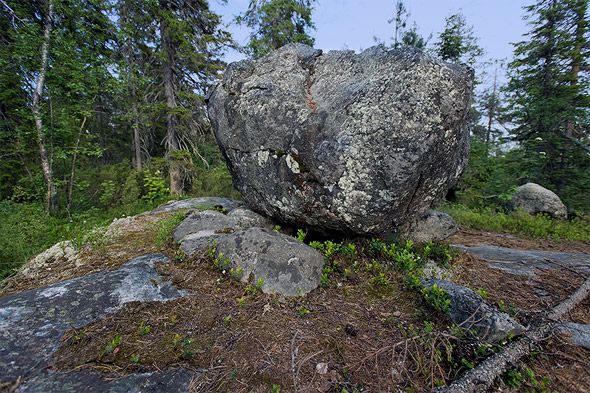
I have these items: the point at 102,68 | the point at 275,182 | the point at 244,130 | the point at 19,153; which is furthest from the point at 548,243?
the point at 19,153

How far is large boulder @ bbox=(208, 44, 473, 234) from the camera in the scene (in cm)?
329

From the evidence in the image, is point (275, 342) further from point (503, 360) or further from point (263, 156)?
point (263, 156)

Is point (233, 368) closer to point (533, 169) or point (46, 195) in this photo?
point (46, 195)

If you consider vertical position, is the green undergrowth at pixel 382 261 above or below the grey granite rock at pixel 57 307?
below

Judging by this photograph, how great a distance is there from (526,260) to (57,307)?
271 inches

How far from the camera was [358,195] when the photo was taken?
11.5 ft

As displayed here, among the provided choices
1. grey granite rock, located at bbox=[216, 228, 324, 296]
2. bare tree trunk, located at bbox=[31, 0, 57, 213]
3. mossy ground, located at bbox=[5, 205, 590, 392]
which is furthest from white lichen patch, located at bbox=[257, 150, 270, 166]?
bare tree trunk, located at bbox=[31, 0, 57, 213]

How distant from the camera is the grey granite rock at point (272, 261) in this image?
2.94 metres

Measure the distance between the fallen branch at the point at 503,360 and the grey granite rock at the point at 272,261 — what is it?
1606 mm

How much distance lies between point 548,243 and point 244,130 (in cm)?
811

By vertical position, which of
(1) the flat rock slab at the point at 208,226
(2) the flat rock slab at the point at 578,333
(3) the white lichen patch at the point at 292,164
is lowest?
(2) the flat rock slab at the point at 578,333

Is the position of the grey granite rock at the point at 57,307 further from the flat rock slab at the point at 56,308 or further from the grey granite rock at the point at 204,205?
the grey granite rock at the point at 204,205

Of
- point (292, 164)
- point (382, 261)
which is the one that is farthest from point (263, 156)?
point (382, 261)

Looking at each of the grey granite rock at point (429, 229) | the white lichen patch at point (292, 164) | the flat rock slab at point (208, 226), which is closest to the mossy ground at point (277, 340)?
the flat rock slab at point (208, 226)
